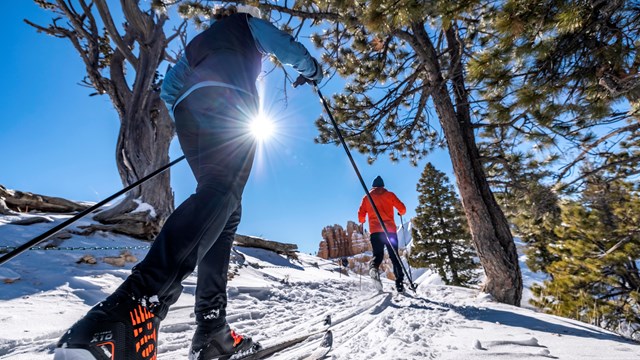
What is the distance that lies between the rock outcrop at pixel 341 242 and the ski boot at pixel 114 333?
48.3m

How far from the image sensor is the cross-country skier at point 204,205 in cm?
82

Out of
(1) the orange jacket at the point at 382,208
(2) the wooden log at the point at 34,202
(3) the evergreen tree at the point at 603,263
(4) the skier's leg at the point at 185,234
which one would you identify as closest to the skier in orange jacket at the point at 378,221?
(1) the orange jacket at the point at 382,208

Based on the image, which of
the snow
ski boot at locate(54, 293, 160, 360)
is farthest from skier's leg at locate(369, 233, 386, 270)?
ski boot at locate(54, 293, 160, 360)

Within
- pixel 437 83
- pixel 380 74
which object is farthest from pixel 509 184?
pixel 380 74

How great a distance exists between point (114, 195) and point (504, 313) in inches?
126

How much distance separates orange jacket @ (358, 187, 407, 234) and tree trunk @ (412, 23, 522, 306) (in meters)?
1.43

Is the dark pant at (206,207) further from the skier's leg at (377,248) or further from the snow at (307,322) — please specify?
the skier's leg at (377,248)

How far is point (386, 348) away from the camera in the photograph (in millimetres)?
1548

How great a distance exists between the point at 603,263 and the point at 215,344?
1105 cm

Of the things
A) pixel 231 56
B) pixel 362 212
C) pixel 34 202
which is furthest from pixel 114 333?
pixel 34 202

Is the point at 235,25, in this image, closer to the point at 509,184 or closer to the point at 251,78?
the point at 251,78

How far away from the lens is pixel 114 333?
0.79 meters

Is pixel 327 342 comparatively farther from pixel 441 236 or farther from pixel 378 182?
pixel 441 236

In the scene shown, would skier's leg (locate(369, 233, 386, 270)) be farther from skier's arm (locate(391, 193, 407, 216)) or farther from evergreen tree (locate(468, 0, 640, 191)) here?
evergreen tree (locate(468, 0, 640, 191))
